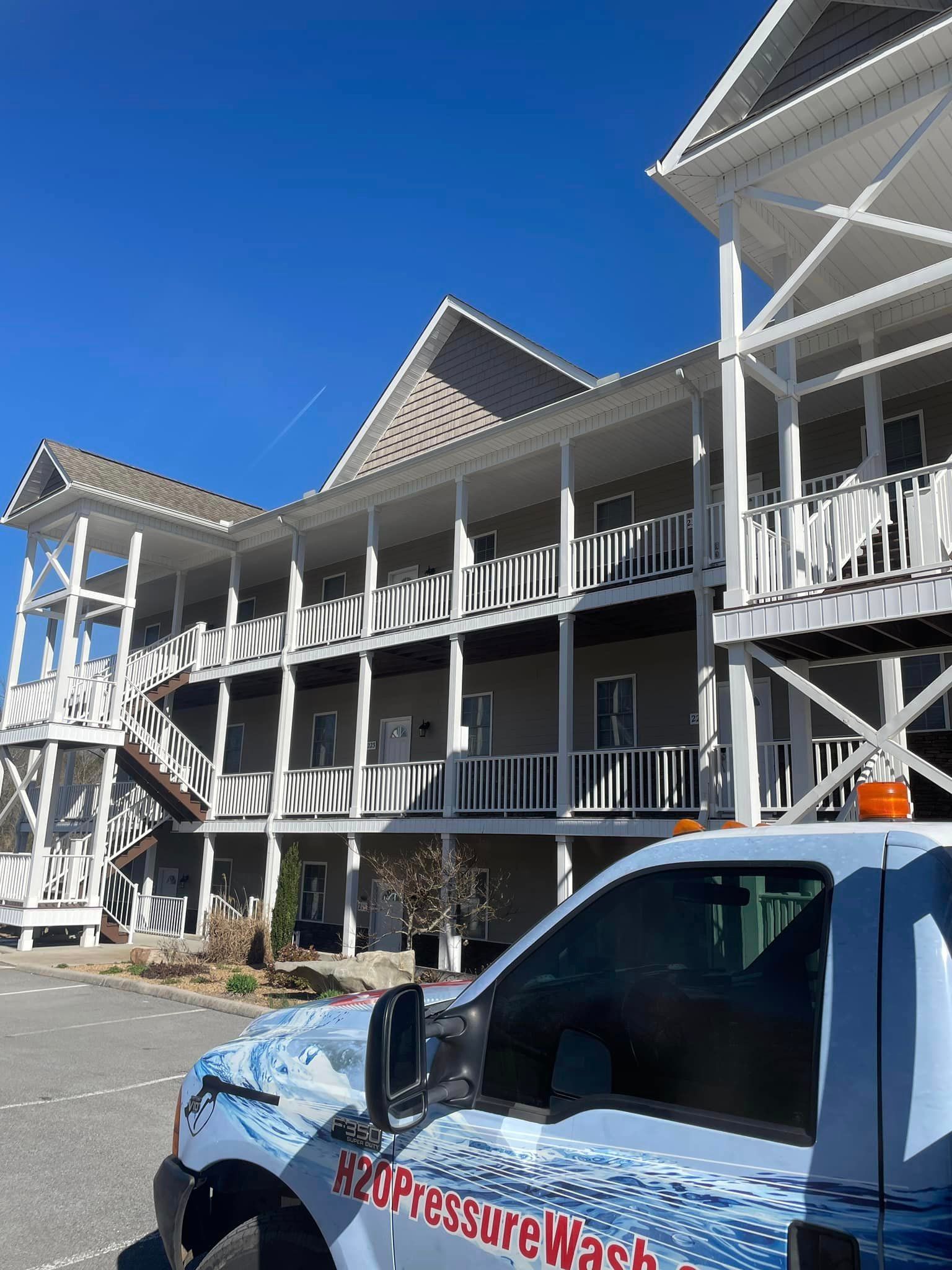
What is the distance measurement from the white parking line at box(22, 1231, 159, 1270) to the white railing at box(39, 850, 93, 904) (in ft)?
54.3

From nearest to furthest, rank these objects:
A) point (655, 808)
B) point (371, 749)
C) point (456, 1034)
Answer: point (456, 1034) < point (655, 808) < point (371, 749)

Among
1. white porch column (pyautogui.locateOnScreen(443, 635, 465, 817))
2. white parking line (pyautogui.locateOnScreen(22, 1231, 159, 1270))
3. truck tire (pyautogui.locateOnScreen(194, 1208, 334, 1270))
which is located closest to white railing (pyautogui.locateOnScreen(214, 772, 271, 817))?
white porch column (pyautogui.locateOnScreen(443, 635, 465, 817))

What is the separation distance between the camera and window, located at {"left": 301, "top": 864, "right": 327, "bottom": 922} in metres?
22.5

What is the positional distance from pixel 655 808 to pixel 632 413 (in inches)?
247

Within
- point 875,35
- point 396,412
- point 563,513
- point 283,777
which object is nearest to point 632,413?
point 563,513

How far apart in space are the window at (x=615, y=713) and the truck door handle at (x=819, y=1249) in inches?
612

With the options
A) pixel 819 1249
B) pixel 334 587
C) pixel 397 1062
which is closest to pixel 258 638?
pixel 334 587

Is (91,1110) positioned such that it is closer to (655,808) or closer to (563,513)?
(655,808)

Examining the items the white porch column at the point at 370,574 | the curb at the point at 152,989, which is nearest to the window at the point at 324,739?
the white porch column at the point at 370,574

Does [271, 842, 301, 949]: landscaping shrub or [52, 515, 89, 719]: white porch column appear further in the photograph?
[52, 515, 89, 719]: white porch column

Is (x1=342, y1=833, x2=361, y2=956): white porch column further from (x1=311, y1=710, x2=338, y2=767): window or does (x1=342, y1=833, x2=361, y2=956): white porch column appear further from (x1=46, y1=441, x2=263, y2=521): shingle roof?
(x1=46, y1=441, x2=263, y2=521): shingle roof

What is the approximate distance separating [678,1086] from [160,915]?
21.7 meters

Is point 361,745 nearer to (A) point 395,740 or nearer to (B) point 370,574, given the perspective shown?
(A) point 395,740

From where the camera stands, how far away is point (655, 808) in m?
13.5
